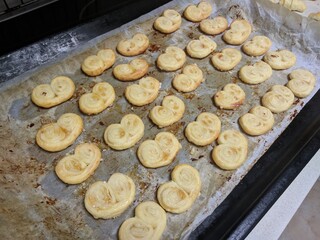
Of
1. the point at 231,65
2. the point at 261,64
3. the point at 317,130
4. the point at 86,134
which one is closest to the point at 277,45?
the point at 261,64

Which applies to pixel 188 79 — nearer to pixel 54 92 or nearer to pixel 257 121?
pixel 257 121

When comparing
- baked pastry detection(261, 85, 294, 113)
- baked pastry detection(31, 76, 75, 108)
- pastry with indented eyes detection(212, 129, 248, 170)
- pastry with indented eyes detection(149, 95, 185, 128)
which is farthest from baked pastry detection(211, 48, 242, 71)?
baked pastry detection(31, 76, 75, 108)

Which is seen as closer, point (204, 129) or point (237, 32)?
point (204, 129)

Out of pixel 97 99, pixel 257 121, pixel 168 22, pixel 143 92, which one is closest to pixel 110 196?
pixel 97 99

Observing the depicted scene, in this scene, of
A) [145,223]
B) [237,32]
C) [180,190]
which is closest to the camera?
[145,223]

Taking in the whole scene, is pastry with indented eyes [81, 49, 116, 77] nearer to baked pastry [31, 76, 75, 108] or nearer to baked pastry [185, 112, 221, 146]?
baked pastry [31, 76, 75, 108]

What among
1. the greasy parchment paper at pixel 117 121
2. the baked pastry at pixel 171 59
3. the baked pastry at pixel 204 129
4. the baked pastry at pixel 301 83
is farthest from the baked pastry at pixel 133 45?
the baked pastry at pixel 301 83
